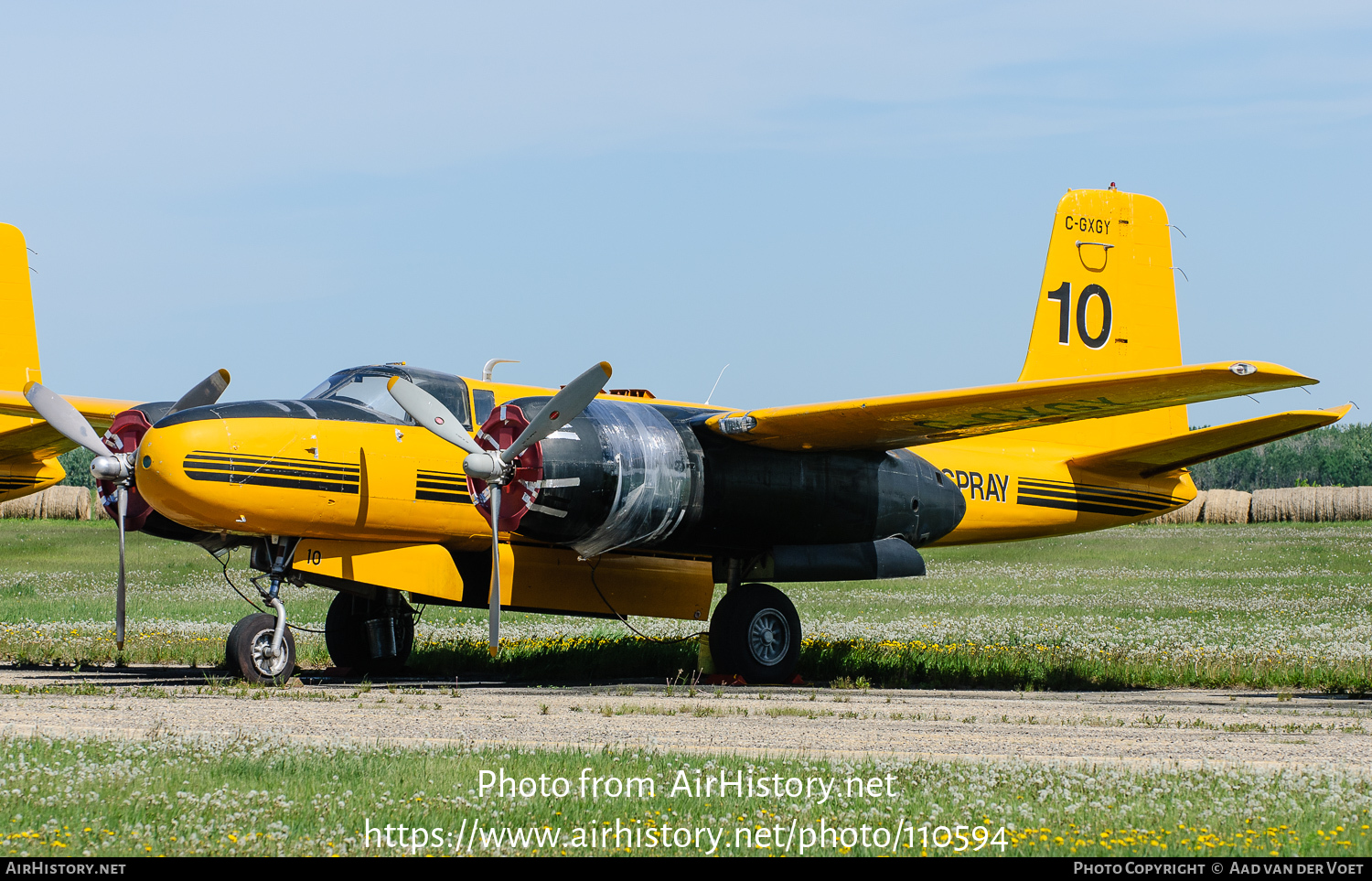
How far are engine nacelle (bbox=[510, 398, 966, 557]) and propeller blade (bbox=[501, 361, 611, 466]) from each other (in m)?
0.39

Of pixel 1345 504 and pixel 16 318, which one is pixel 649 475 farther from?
pixel 1345 504

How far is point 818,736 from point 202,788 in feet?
17.4

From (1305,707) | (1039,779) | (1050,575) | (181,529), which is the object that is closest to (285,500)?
(181,529)

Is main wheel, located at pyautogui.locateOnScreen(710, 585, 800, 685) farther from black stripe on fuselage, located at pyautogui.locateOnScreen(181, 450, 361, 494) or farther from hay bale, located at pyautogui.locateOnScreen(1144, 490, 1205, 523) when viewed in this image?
hay bale, located at pyautogui.locateOnScreen(1144, 490, 1205, 523)

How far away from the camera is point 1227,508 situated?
69875 mm

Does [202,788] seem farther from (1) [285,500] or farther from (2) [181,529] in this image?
(2) [181,529]

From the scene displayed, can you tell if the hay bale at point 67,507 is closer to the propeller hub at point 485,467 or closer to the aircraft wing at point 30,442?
the aircraft wing at point 30,442

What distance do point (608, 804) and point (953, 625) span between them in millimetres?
19502

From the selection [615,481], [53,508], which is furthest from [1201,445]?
[53,508]

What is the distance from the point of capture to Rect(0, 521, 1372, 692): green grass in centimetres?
1897

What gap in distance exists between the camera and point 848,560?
18.6 meters

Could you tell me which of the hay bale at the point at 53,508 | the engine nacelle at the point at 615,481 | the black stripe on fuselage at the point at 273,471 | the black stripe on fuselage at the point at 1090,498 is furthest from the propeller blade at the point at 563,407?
the hay bale at the point at 53,508

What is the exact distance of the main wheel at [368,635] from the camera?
59.3 ft

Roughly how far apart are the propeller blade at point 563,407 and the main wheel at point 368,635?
4.28 meters
